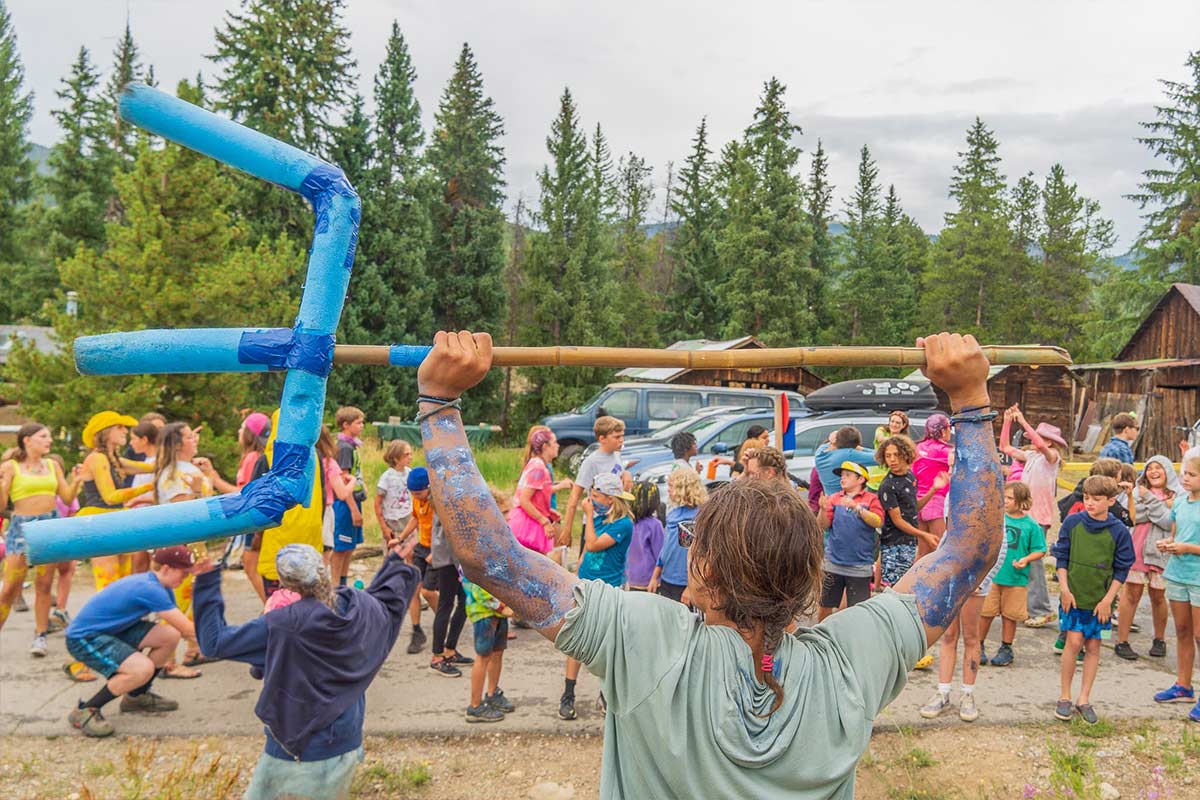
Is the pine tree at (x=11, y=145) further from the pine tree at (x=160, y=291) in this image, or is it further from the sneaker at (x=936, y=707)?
the sneaker at (x=936, y=707)

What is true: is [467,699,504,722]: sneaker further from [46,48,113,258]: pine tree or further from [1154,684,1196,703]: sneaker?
[46,48,113,258]: pine tree

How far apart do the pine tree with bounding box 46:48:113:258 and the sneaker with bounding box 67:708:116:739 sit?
3019 centimetres

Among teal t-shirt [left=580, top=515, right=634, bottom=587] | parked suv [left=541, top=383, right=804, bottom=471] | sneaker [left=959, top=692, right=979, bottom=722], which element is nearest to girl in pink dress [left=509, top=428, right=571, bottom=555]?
teal t-shirt [left=580, top=515, right=634, bottom=587]

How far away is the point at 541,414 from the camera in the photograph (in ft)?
97.1

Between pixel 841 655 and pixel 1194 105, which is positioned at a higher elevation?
pixel 1194 105

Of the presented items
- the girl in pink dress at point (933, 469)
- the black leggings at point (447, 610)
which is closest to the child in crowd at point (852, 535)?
the girl in pink dress at point (933, 469)

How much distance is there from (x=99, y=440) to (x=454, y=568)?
10.7ft

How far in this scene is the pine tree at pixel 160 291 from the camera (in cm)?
955

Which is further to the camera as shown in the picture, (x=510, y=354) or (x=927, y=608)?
(x=510, y=354)

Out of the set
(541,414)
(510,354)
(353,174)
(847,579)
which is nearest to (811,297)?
(541,414)

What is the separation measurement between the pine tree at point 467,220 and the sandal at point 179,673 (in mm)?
23124

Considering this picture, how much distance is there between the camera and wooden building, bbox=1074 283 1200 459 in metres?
21.8

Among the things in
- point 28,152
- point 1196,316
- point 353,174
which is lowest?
point 1196,316

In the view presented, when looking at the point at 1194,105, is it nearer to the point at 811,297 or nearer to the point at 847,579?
the point at 811,297
